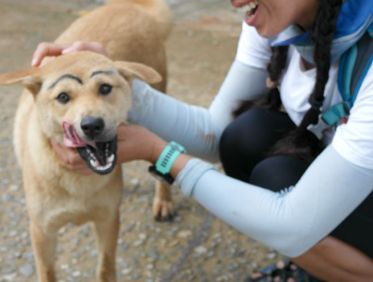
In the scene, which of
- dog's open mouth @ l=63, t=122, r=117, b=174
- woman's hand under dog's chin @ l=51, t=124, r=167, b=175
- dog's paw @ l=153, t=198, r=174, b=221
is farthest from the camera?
dog's paw @ l=153, t=198, r=174, b=221

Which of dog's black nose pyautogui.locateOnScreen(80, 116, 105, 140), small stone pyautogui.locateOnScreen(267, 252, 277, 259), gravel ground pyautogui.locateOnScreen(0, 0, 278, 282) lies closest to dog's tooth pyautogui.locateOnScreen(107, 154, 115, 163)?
dog's black nose pyautogui.locateOnScreen(80, 116, 105, 140)

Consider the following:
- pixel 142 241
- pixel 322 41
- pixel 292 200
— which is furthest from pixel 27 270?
pixel 322 41

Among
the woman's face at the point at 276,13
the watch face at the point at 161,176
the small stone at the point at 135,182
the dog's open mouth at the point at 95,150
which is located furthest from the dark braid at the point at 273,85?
the small stone at the point at 135,182

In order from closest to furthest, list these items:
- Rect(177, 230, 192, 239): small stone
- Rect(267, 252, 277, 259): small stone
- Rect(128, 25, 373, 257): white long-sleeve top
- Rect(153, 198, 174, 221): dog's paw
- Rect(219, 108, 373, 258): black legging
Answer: Rect(128, 25, 373, 257): white long-sleeve top
Rect(219, 108, 373, 258): black legging
Rect(267, 252, 277, 259): small stone
Rect(177, 230, 192, 239): small stone
Rect(153, 198, 174, 221): dog's paw

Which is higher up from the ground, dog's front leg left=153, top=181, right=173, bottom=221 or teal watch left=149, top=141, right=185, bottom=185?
teal watch left=149, top=141, right=185, bottom=185

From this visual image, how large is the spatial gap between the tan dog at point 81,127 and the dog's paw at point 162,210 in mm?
528

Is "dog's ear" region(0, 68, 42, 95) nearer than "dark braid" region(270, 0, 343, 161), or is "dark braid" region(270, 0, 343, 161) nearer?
"dark braid" region(270, 0, 343, 161)

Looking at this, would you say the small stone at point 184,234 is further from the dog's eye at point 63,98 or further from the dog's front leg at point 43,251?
the dog's eye at point 63,98

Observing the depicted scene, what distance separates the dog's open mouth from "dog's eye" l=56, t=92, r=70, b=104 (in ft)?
0.25

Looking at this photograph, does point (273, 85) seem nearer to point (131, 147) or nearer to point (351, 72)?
point (351, 72)

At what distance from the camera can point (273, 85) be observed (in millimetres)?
2344

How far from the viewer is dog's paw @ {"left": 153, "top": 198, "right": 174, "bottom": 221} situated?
290 cm

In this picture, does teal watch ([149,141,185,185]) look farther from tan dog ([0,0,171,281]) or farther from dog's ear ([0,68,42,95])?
dog's ear ([0,68,42,95])

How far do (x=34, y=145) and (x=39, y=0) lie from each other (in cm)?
363
